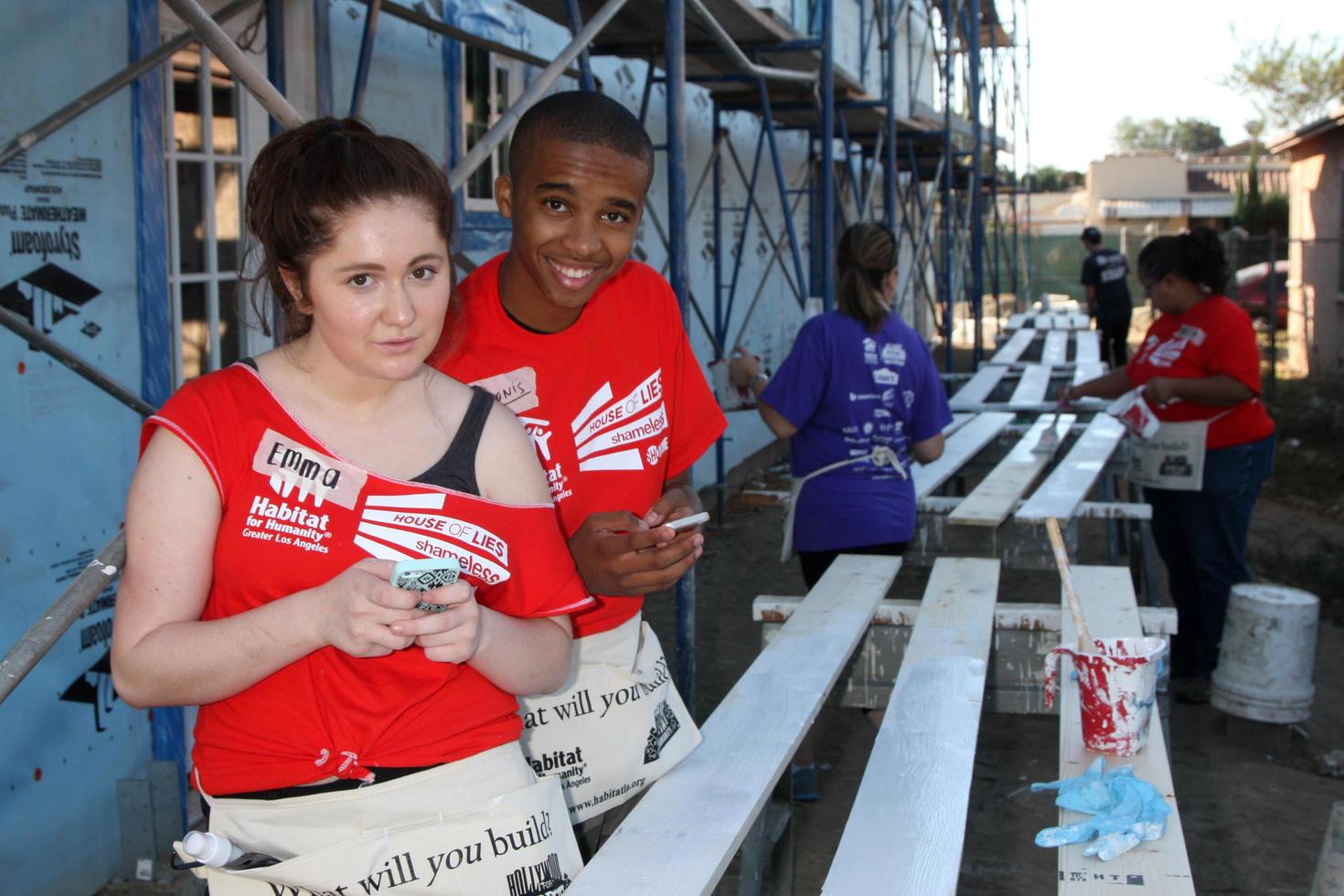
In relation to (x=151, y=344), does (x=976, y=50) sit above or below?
above

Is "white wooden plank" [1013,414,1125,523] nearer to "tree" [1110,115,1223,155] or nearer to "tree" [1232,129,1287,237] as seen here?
"tree" [1232,129,1287,237]

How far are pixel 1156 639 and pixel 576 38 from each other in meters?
2.26

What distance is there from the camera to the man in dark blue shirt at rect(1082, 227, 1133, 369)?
13.2 metres

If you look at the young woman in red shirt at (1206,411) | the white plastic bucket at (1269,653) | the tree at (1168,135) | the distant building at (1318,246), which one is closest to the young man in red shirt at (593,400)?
the white plastic bucket at (1269,653)

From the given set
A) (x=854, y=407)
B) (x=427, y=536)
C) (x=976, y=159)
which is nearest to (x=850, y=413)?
(x=854, y=407)

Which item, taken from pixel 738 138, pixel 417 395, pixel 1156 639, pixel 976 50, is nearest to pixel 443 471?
pixel 417 395

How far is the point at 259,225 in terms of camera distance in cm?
149

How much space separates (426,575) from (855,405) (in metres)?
2.64

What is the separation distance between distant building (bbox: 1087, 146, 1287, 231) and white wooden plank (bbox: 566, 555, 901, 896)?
134 ft

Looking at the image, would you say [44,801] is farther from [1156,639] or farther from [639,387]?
[1156,639]

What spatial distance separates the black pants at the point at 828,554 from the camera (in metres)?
3.84

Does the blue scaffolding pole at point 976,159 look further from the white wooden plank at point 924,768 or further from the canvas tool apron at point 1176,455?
the white wooden plank at point 924,768

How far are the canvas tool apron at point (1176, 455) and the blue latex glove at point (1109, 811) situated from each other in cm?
334

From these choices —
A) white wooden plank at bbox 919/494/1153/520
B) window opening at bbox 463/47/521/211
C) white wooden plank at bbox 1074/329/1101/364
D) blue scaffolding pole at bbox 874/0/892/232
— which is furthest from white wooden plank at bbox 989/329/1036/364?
white wooden plank at bbox 919/494/1153/520
